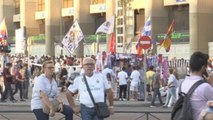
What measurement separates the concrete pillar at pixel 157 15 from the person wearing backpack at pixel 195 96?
45.9 metres

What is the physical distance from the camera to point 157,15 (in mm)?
53406

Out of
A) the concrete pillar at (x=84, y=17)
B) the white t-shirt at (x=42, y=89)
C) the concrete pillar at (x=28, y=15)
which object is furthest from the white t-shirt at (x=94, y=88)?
the concrete pillar at (x=28, y=15)

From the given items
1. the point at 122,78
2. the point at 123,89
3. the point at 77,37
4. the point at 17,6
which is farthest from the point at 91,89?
the point at 17,6

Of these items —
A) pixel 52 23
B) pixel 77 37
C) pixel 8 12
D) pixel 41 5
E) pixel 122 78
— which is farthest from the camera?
pixel 8 12

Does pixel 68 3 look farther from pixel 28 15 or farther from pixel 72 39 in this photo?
pixel 72 39

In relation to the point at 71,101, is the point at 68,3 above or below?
above

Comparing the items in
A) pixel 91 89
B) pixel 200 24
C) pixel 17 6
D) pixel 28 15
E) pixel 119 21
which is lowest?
pixel 91 89

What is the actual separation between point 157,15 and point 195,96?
156 ft

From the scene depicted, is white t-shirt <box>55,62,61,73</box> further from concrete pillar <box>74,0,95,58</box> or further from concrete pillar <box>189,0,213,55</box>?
concrete pillar <box>74,0,95,58</box>

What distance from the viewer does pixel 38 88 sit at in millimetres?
9039

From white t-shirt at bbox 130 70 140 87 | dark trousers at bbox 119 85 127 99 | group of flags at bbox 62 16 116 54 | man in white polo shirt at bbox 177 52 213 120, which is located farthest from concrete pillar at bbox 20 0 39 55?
man in white polo shirt at bbox 177 52 213 120

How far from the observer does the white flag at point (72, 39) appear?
30.6 metres

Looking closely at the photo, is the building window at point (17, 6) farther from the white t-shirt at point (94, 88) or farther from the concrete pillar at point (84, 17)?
the white t-shirt at point (94, 88)

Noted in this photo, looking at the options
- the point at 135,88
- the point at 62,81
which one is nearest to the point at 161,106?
the point at 135,88
